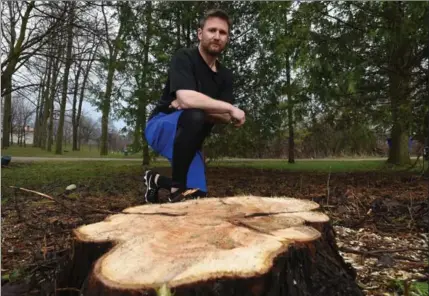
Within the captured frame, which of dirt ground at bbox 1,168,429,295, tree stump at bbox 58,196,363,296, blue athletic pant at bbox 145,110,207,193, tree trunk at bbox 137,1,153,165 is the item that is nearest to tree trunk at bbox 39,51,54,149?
tree trunk at bbox 137,1,153,165

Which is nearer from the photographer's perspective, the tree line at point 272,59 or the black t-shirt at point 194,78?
the black t-shirt at point 194,78

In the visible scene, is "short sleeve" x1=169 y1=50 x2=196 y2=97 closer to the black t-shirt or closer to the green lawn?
the black t-shirt

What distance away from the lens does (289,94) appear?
22.5 feet

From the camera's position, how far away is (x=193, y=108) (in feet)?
8.64

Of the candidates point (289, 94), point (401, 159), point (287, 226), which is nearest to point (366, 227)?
point (287, 226)

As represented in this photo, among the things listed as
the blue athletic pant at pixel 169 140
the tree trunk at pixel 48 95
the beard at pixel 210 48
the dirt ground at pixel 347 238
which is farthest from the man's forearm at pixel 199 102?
the tree trunk at pixel 48 95

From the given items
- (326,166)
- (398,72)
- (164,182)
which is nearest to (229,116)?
(164,182)

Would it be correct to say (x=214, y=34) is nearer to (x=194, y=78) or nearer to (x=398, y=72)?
(x=194, y=78)

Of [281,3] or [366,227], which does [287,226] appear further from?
[281,3]

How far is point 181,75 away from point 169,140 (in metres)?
0.49

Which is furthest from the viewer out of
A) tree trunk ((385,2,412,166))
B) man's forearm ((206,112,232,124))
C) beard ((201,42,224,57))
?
tree trunk ((385,2,412,166))

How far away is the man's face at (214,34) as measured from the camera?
2752 millimetres

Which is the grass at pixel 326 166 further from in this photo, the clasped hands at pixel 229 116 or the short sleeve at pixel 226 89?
the clasped hands at pixel 229 116

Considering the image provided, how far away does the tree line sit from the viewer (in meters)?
5.49
